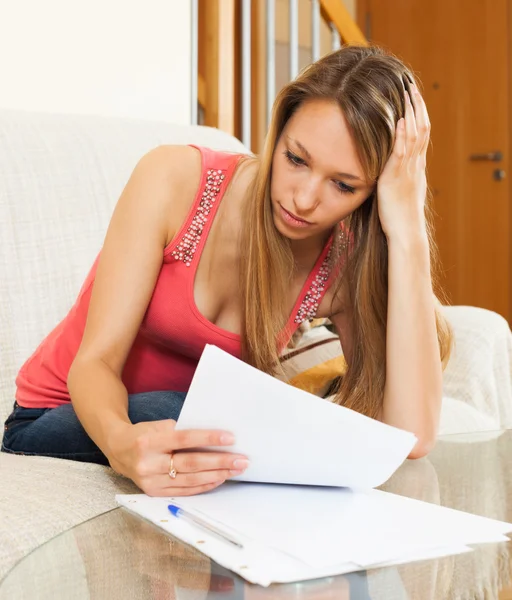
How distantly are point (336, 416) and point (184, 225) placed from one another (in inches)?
20.4

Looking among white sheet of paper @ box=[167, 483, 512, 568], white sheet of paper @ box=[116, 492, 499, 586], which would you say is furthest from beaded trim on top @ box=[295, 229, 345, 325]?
white sheet of paper @ box=[116, 492, 499, 586]

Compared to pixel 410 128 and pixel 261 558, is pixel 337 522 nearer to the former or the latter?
pixel 261 558

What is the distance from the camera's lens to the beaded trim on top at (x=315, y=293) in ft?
4.33

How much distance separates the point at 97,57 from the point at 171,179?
89 centimetres

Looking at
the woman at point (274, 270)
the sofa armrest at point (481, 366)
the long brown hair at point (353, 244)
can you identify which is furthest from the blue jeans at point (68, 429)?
the sofa armrest at point (481, 366)

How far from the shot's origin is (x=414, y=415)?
1152 millimetres

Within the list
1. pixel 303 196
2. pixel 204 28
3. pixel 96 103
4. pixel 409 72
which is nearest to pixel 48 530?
pixel 303 196

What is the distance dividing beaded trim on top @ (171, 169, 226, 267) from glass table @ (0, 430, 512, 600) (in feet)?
1.58

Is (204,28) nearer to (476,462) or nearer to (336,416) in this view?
(476,462)

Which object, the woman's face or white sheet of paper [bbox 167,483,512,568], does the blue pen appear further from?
the woman's face

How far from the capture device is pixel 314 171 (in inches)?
42.5

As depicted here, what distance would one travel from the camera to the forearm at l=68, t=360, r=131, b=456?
3.03 ft

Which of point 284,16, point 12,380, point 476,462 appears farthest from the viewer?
point 284,16

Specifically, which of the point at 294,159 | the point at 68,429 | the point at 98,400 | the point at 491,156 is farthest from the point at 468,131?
the point at 98,400
